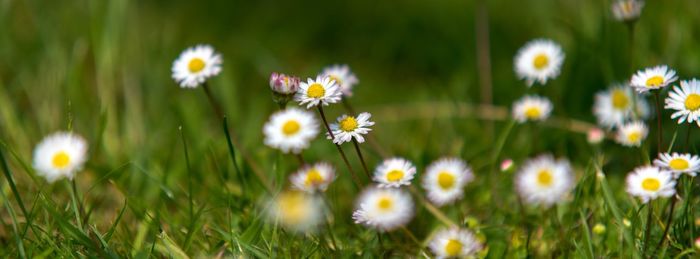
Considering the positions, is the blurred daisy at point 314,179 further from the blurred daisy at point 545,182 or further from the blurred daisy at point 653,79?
the blurred daisy at point 653,79

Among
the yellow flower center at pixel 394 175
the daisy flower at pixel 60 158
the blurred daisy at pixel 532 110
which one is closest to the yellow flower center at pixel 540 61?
the blurred daisy at pixel 532 110

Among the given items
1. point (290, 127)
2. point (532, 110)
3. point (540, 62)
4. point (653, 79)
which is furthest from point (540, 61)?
point (290, 127)

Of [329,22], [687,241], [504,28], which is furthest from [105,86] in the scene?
[687,241]

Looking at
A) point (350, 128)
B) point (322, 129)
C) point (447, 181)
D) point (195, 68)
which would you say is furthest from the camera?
point (322, 129)

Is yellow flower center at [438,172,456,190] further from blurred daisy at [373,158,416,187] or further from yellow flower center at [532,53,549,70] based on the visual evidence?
yellow flower center at [532,53,549,70]

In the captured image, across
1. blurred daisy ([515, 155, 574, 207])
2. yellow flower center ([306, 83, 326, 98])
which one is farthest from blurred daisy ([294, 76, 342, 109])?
blurred daisy ([515, 155, 574, 207])

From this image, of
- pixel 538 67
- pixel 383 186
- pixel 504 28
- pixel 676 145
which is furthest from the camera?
pixel 504 28

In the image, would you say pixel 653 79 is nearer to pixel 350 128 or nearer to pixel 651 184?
pixel 651 184

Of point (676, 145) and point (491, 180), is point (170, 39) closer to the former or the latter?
point (491, 180)
